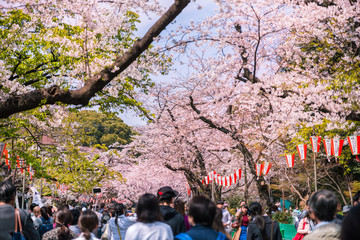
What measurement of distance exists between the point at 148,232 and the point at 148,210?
22 cm

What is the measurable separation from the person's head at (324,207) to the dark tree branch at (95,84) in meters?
4.89

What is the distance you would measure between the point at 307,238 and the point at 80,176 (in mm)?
27494

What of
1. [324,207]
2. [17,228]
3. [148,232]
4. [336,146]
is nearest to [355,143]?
[336,146]

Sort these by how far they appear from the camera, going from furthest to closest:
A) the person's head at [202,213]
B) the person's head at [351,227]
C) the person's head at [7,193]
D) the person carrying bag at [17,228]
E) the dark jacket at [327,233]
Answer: the person carrying bag at [17,228], the person's head at [7,193], the person's head at [202,213], the dark jacket at [327,233], the person's head at [351,227]

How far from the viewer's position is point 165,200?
525 cm

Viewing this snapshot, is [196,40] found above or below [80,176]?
above

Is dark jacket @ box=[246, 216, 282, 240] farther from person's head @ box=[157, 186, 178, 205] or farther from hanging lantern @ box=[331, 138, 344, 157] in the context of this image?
hanging lantern @ box=[331, 138, 344, 157]

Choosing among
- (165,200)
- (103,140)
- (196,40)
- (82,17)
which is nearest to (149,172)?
(196,40)

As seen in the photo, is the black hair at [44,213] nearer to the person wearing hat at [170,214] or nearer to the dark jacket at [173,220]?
the person wearing hat at [170,214]

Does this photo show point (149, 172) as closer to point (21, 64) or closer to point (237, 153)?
point (237, 153)

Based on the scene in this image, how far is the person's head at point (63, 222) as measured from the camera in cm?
505

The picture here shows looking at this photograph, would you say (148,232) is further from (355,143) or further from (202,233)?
(355,143)

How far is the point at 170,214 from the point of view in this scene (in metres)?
5.05

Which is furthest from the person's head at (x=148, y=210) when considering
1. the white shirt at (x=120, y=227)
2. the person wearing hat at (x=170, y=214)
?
the white shirt at (x=120, y=227)
